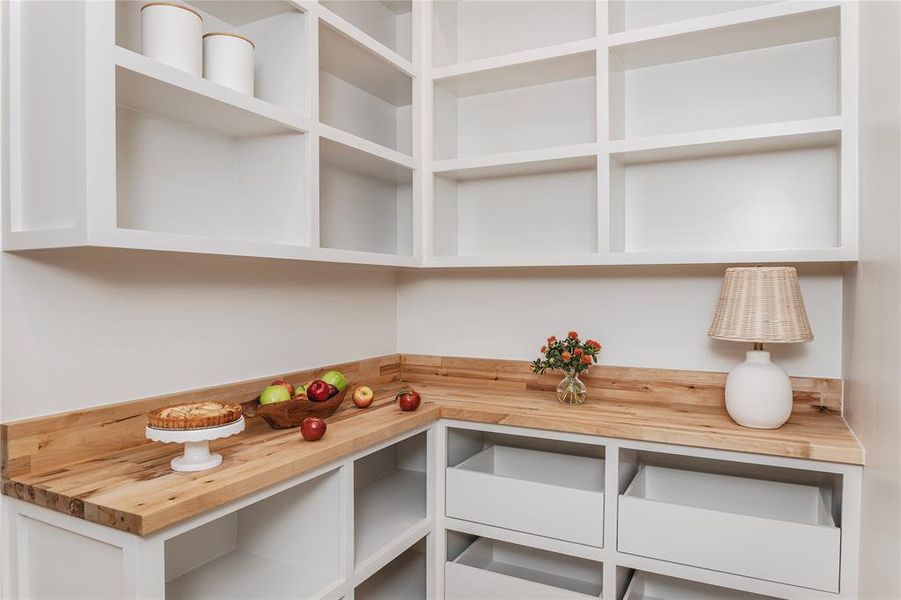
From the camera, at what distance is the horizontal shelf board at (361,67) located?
1.83 m

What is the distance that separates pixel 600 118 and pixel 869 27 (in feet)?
2.41

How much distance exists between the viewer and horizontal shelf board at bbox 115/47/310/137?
1201 millimetres

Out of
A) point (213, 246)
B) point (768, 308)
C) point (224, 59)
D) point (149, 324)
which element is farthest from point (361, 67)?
point (768, 308)

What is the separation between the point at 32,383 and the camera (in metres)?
1.26

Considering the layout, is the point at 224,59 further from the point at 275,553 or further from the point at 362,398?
the point at 275,553

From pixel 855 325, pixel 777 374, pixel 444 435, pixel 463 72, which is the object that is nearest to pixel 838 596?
pixel 777 374

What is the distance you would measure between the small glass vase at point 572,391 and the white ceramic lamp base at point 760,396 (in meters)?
0.48

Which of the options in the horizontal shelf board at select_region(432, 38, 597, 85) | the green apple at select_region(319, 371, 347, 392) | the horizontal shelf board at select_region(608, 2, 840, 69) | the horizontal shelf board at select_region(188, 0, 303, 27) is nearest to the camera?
the horizontal shelf board at select_region(188, 0, 303, 27)

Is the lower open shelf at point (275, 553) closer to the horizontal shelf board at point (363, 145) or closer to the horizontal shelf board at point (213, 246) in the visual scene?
the horizontal shelf board at point (213, 246)

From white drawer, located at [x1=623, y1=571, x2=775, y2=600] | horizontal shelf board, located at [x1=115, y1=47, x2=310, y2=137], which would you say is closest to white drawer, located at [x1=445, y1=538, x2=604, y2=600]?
white drawer, located at [x1=623, y1=571, x2=775, y2=600]

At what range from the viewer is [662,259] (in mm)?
1800

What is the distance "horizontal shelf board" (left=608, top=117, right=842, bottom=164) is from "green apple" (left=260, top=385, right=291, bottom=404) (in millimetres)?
1299

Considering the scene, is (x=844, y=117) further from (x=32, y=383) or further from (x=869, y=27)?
(x=32, y=383)

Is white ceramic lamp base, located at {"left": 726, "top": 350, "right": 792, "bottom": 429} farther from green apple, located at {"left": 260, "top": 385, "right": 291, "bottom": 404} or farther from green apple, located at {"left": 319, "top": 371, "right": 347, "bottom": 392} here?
green apple, located at {"left": 260, "top": 385, "right": 291, "bottom": 404}
